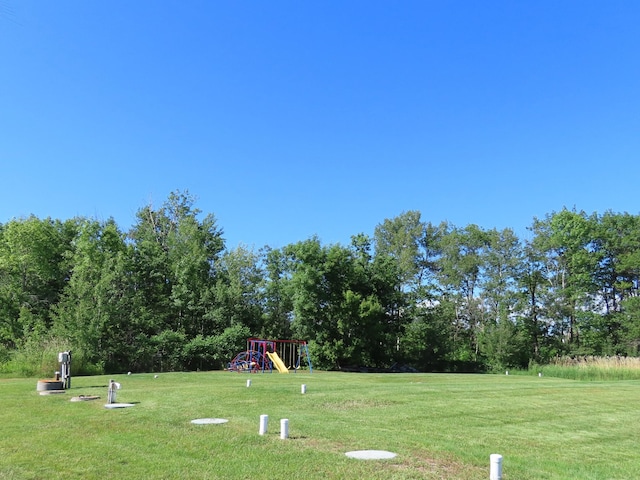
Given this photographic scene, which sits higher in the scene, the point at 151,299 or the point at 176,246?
the point at 176,246

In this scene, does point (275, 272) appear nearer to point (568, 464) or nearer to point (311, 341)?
point (311, 341)

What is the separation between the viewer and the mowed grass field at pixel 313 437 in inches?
270

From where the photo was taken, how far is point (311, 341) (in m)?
40.9

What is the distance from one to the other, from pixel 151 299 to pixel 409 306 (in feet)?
78.1

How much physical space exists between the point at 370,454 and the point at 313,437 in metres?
1.62

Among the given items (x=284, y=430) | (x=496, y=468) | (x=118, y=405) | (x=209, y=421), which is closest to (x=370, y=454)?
(x=284, y=430)

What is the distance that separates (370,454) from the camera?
25.3ft

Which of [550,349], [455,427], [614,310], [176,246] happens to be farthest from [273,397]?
[614,310]

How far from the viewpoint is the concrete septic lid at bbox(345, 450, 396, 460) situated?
751 cm

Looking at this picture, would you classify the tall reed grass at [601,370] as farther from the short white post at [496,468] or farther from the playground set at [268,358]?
the short white post at [496,468]

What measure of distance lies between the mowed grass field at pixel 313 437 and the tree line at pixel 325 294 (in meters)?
18.4

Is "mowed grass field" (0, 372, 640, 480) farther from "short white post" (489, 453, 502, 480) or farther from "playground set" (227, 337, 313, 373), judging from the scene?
"playground set" (227, 337, 313, 373)

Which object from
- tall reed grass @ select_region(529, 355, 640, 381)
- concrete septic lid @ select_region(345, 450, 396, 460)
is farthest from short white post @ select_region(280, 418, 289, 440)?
tall reed grass @ select_region(529, 355, 640, 381)

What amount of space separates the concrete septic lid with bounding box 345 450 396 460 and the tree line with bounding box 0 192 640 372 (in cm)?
2475
